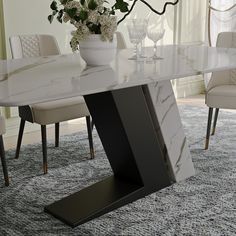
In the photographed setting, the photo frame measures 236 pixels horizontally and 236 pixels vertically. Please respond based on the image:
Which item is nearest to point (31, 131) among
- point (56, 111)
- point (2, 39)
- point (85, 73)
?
point (2, 39)

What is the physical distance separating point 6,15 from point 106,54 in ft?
5.21

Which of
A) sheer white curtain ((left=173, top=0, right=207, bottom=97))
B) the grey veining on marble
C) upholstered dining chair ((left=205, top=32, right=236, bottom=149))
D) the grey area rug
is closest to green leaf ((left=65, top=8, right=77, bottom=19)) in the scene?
the grey veining on marble

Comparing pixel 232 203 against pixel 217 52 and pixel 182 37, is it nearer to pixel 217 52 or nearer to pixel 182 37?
pixel 217 52

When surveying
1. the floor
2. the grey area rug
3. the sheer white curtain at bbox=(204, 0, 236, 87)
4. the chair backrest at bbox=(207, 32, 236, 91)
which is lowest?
the grey area rug

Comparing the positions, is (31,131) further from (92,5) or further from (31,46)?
(92,5)

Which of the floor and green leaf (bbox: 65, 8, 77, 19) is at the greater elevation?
green leaf (bbox: 65, 8, 77, 19)

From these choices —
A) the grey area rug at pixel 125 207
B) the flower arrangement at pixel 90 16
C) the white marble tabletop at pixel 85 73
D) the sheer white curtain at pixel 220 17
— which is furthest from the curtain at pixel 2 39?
the sheer white curtain at pixel 220 17

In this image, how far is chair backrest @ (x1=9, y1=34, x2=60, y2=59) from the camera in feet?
9.32

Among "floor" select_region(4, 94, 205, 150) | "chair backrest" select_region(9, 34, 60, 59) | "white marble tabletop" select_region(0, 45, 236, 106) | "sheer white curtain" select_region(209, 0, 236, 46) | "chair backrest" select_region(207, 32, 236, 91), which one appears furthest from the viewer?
"sheer white curtain" select_region(209, 0, 236, 46)

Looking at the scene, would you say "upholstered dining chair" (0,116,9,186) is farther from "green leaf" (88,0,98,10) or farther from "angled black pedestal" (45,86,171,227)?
"green leaf" (88,0,98,10)

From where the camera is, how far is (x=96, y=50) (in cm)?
216

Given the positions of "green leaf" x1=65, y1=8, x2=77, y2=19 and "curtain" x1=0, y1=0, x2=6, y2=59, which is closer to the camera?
"green leaf" x1=65, y1=8, x2=77, y2=19

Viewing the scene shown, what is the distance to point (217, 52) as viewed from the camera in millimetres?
2785

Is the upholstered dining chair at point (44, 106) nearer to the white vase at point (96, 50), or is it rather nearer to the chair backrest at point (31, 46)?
the chair backrest at point (31, 46)
